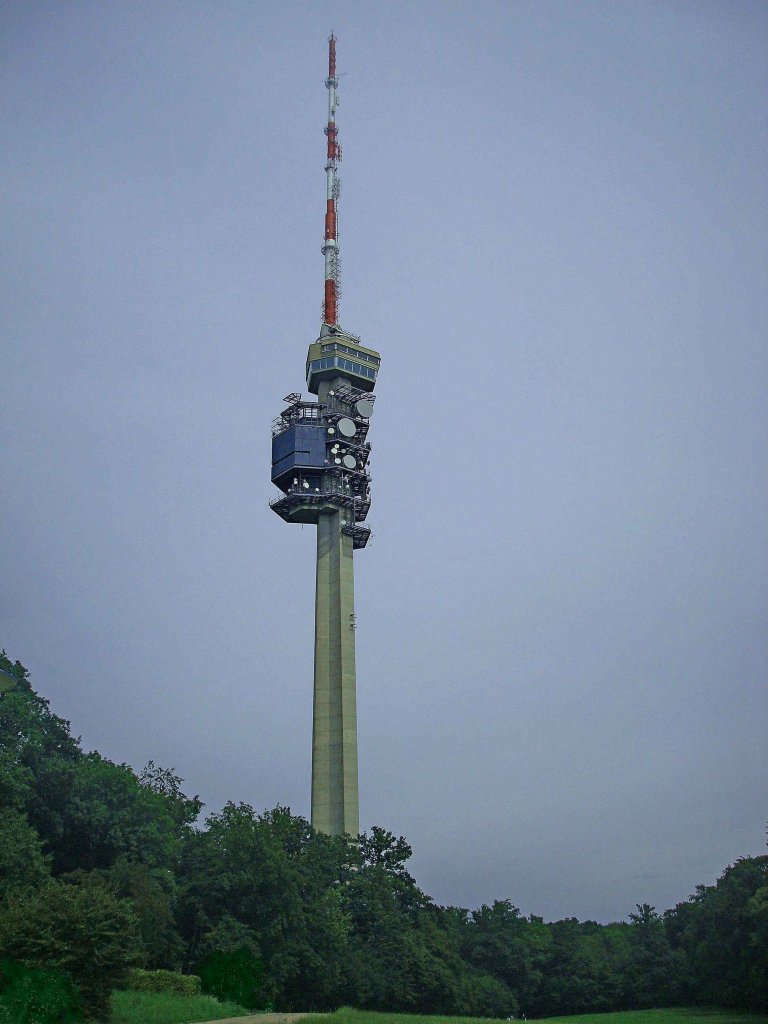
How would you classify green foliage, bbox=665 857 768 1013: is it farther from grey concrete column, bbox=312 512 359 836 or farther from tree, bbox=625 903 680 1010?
grey concrete column, bbox=312 512 359 836

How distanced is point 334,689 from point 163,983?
60.4m

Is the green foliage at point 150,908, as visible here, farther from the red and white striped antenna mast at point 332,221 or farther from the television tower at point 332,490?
the red and white striped antenna mast at point 332,221

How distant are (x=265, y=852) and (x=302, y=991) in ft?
29.2

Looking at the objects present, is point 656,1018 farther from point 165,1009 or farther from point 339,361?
point 339,361

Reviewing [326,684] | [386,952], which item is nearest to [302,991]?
[386,952]

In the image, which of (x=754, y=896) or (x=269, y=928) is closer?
(x=269, y=928)

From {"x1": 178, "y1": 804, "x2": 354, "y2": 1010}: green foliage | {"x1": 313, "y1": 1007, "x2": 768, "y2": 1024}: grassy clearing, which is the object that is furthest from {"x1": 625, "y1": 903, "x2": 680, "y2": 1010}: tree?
{"x1": 178, "y1": 804, "x2": 354, "y2": 1010}: green foliage

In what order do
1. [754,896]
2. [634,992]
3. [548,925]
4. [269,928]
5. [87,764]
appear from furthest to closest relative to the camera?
1. [548,925]
2. [634,992]
3. [754,896]
4. [87,764]
5. [269,928]

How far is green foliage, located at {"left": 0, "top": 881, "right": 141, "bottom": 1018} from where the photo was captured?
33.3 metres

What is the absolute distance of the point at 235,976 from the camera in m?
52.3

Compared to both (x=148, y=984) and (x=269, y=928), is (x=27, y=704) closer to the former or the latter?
(x=269, y=928)

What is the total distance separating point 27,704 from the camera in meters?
76.7

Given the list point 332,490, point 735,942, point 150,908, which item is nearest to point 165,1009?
point 150,908

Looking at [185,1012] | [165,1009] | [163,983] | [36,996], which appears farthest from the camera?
[163,983]
